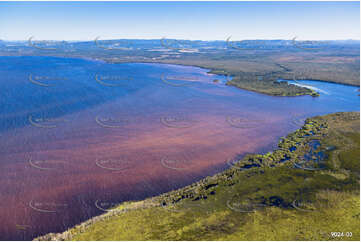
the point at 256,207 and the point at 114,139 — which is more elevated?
the point at 114,139

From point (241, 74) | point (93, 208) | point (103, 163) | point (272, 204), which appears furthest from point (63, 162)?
A: point (241, 74)

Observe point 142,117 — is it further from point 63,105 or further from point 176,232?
point 176,232

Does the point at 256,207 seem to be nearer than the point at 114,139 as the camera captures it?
Yes

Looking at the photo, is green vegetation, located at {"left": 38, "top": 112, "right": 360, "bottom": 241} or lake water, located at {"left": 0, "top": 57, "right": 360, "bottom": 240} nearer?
green vegetation, located at {"left": 38, "top": 112, "right": 360, "bottom": 241}
